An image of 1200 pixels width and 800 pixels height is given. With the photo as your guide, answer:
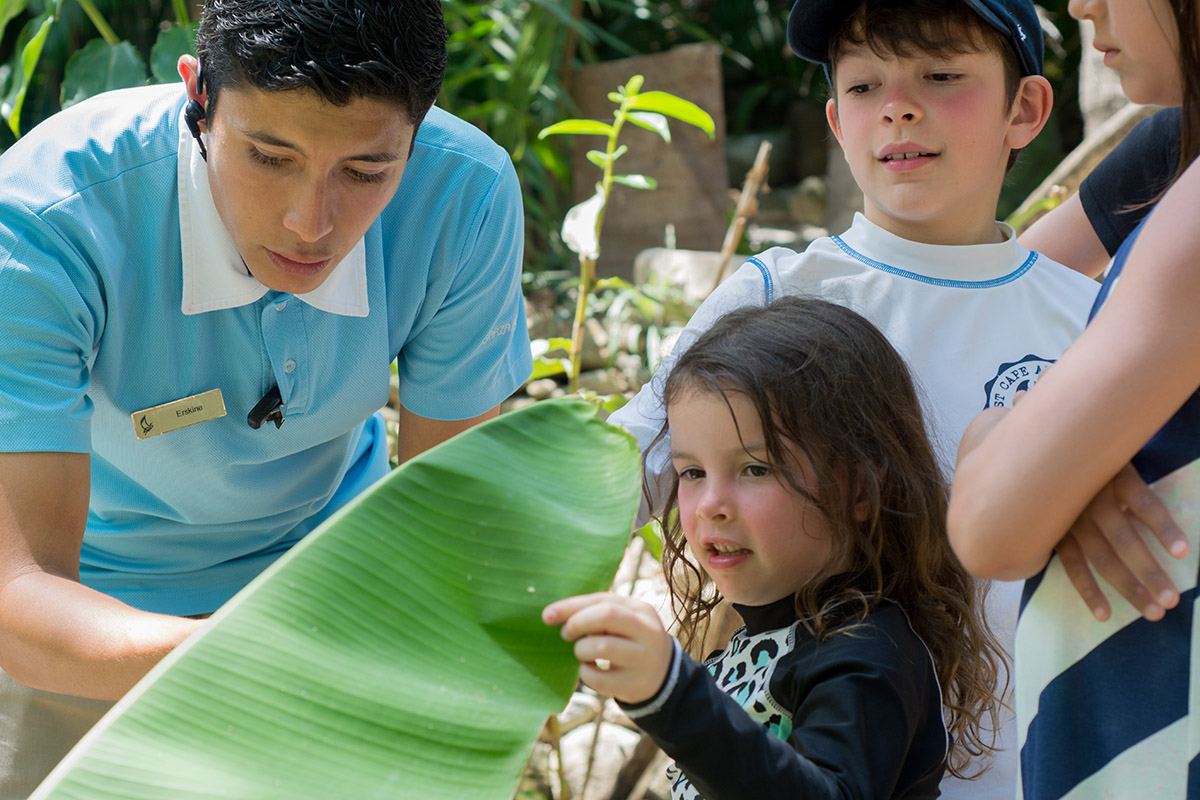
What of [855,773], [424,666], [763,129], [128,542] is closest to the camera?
[424,666]

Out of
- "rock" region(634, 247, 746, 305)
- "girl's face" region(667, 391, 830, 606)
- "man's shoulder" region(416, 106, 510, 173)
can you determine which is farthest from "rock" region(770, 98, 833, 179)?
"girl's face" region(667, 391, 830, 606)

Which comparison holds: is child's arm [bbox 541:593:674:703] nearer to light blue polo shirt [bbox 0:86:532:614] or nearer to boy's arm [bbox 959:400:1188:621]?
boy's arm [bbox 959:400:1188:621]

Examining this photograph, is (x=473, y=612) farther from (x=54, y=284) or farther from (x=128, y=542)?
(x=128, y=542)

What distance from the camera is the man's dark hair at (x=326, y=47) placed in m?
1.12

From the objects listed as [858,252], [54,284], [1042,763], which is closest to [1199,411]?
[1042,763]

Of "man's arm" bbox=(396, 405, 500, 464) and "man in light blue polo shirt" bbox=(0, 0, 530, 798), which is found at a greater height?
"man in light blue polo shirt" bbox=(0, 0, 530, 798)

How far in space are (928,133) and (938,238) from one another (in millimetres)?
150

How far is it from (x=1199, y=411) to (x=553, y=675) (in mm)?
507

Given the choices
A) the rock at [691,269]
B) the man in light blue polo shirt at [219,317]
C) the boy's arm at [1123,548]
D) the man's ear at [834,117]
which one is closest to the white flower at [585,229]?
the man in light blue polo shirt at [219,317]

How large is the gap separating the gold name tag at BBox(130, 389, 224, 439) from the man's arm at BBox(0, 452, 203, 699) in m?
0.15

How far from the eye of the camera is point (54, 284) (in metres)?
1.21

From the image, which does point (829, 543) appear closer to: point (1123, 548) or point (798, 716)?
point (798, 716)

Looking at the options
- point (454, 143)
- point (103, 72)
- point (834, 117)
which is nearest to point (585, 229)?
point (454, 143)

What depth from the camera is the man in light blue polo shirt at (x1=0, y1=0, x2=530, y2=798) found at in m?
1.14
